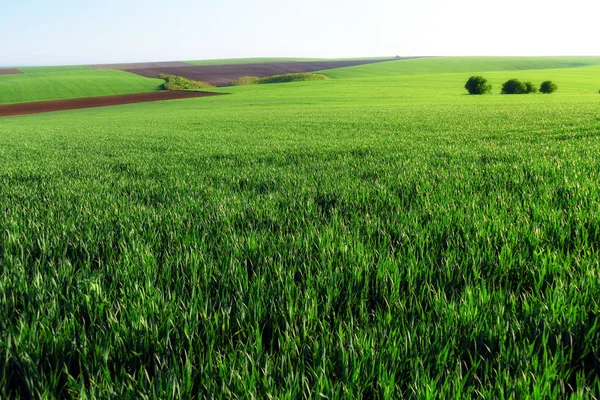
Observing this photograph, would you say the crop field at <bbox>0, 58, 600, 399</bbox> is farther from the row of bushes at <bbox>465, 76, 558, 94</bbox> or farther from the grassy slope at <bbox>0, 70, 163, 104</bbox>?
the grassy slope at <bbox>0, 70, 163, 104</bbox>

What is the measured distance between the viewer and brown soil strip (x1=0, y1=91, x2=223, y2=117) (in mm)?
56938

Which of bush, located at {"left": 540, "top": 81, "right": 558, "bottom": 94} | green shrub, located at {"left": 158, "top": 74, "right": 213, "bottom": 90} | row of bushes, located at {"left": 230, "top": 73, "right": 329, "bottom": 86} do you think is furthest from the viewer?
row of bushes, located at {"left": 230, "top": 73, "right": 329, "bottom": 86}

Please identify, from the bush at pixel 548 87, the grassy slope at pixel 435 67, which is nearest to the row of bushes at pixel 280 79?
the grassy slope at pixel 435 67

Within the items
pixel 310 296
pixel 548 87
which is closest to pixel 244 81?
pixel 548 87

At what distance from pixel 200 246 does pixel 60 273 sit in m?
0.94

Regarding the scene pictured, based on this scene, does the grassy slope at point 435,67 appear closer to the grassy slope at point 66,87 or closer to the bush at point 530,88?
the bush at point 530,88

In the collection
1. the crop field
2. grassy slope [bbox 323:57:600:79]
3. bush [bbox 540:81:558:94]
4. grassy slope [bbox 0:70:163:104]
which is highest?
grassy slope [bbox 323:57:600:79]

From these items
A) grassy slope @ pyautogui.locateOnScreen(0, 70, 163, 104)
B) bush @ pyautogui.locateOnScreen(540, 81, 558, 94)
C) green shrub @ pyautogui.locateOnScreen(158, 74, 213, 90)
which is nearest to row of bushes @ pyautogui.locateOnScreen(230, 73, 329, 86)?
green shrub @ pyautogui.locateOnScreen(158, 74, 213, 90)

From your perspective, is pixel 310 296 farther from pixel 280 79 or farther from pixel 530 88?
pixel 280 79

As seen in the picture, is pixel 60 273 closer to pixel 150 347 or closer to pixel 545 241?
pixel 150 347

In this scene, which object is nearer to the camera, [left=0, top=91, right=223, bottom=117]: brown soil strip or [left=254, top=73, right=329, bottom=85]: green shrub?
[left=0, top=91, right=223, bottom=117]: brown soil strip

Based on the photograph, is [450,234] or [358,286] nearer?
[358,286]

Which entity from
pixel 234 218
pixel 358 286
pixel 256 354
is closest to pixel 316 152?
pixel 234 218

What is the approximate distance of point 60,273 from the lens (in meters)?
2.43
